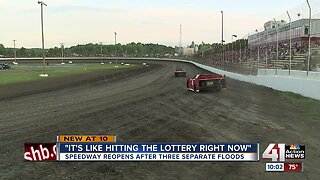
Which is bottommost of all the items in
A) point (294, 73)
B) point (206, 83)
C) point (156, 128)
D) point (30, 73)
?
point (156, 128)

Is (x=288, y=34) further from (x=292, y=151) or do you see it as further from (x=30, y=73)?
(x=30, y=73)

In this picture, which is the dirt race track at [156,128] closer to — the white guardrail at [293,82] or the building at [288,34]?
the white guardrail at [293,82]

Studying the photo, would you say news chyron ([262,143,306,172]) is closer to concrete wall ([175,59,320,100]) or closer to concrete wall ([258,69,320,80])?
concrete wall ([175,59,320,100])

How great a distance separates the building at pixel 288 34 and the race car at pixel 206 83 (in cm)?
538

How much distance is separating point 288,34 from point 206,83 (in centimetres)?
720

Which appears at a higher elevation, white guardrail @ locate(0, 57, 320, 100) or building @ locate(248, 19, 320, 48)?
building @ locate(248, 19, 320, 48)

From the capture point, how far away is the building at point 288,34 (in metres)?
18.8

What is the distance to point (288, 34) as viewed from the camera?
2352 centimetres

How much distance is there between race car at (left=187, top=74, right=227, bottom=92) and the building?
17.7 feet

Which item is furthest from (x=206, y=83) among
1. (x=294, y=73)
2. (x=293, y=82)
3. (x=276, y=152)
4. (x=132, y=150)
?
(x=132, y=150)

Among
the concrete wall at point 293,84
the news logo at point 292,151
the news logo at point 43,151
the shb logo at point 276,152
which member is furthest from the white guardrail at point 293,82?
the news logo at point 43,151

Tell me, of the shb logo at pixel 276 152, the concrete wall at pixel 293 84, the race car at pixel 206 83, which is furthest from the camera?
the race car at pixel 206 83

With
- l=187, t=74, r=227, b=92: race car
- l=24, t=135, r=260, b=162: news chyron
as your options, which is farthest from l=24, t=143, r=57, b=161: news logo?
l=187, t=74, r=227, b=92: race car

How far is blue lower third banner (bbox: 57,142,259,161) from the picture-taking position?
4.68m
